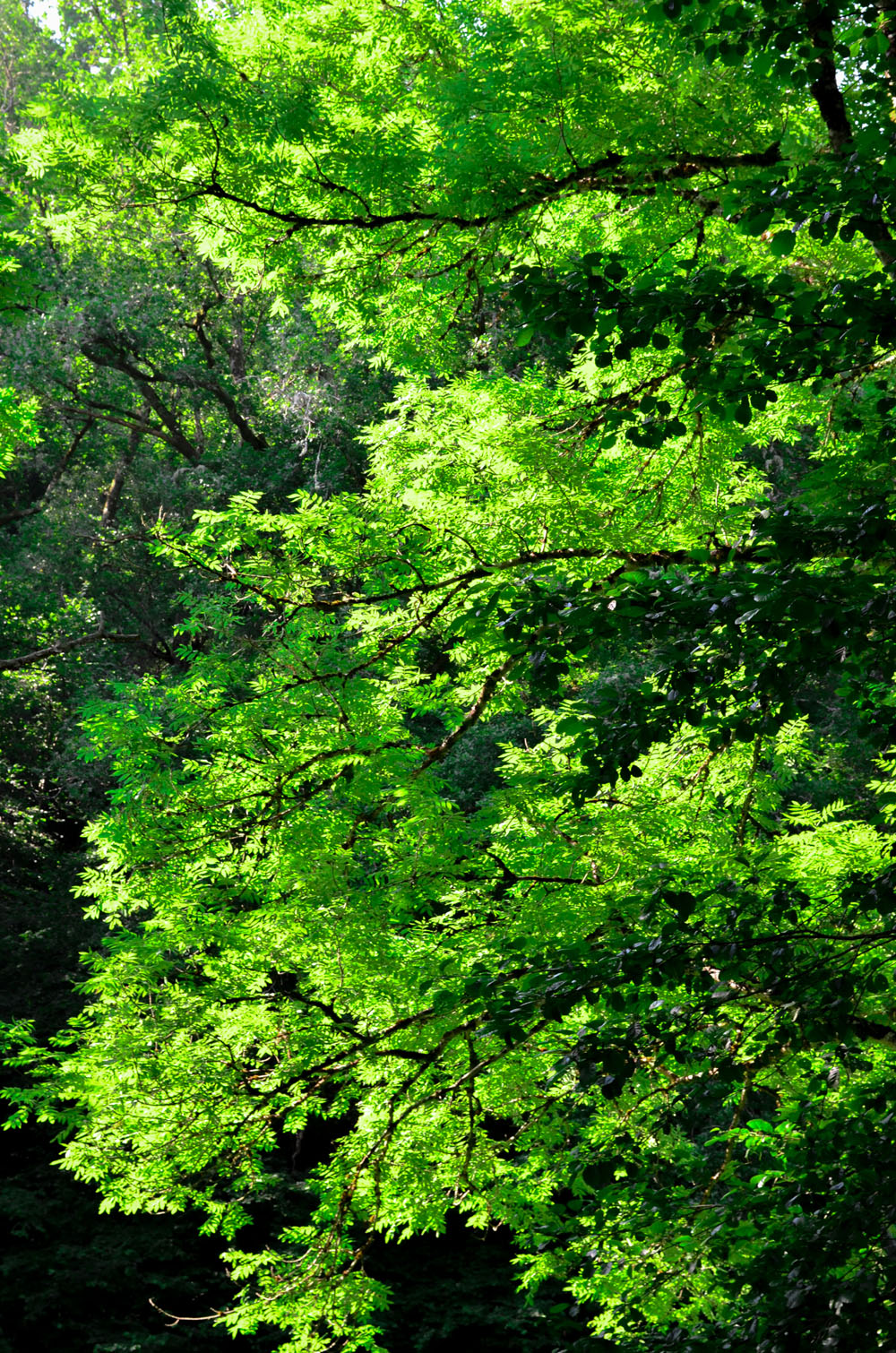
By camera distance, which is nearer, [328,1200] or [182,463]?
[328,1200]

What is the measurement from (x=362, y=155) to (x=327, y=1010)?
3969 mm

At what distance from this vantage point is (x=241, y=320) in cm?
1582

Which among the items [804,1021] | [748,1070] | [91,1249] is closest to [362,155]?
[804,1021]

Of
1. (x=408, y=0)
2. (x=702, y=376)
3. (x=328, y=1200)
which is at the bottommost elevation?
(x=328, y=1200)

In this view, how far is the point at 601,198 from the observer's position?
539 centimetres

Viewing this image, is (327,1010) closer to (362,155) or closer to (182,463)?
(362,155)

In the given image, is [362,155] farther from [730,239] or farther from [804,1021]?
[804,1021]

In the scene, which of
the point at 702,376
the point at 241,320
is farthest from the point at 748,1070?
the point at 241,320

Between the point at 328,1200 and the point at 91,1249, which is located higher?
the point at 328,1200

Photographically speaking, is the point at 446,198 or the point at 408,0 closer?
the point at 446,198

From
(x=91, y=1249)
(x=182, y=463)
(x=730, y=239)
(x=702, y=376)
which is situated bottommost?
(x=91, y=1249)

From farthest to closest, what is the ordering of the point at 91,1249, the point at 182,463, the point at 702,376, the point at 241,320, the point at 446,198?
the point at 182,463
the point at 241,320
the point at 91,1249
the point at 446,198
the point at 702,376

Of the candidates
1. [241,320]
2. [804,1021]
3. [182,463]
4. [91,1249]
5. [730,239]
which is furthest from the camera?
[182,463]

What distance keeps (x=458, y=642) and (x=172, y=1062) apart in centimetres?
255
